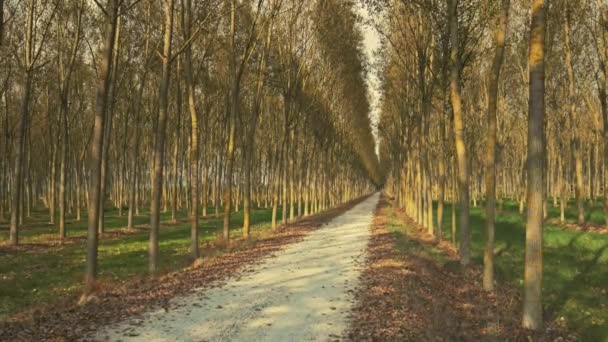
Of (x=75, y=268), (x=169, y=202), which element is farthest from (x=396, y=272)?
(x=169, y=202)

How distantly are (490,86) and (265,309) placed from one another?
25.2ft

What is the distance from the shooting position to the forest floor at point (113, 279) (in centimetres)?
883

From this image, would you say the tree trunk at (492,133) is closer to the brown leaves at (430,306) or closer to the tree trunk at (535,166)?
the brown leaves at (430,306)

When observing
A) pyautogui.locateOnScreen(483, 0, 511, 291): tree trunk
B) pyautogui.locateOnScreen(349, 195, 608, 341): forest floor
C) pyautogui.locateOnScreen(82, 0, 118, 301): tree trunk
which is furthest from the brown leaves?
pyautogui.locateOnScreen(82, 0, 118, 301): tree trunk

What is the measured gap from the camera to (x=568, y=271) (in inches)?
637

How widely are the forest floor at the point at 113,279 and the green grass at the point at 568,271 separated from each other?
8.10 m

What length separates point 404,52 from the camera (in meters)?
30.1

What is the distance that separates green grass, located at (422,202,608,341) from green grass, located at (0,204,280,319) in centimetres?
1077

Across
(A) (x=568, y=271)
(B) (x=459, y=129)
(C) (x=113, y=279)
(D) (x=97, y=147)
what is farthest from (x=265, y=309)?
(A) (x=568, y=271)

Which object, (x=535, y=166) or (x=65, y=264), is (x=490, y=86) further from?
(x=65, y=264)

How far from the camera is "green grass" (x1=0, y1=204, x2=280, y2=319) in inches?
523

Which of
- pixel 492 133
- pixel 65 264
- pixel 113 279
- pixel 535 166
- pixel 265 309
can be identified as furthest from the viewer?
pixel 65 264

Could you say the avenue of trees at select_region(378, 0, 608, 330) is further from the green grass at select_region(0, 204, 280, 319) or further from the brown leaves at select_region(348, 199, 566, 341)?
the green grass at select_region(0, 204, 280, 319)

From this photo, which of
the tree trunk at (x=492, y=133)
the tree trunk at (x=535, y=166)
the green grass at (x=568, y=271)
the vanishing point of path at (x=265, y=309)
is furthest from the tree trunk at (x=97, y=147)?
the green grass at (x=568, y=271)
